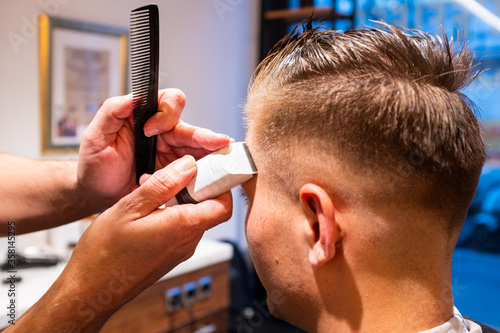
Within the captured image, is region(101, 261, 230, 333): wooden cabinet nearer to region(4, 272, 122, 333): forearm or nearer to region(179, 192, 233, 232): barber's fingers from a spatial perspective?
region(4, 272, 122, 333): forearm

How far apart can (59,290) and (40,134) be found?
1857 mm

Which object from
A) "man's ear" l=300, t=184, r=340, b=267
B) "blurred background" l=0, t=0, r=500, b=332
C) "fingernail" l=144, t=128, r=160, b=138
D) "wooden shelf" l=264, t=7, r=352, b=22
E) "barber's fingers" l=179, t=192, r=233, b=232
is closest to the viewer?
"man's ear" l=300, t=184, r=340, b=267

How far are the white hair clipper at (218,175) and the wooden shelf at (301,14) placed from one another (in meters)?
2.79

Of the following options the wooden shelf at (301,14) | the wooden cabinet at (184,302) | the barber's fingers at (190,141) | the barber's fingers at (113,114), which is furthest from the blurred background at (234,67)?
the barber's fingers at (113,114)

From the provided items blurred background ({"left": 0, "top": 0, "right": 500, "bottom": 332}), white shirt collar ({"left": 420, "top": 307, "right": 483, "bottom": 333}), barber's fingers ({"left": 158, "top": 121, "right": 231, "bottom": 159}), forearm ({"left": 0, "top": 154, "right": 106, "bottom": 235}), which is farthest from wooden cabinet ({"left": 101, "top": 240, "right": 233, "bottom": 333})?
white shirt collar ({"left": 420, "top": 307, "right": 483, "bottom": 333})

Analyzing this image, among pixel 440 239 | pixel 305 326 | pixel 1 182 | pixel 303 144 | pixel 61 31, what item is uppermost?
pixel 61 31

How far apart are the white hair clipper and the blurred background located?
1.29 meters

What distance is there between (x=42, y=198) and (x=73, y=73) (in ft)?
4.97

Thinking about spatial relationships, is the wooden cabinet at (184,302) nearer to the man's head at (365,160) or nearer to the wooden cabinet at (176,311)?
the wooden cabinet at (176,311)

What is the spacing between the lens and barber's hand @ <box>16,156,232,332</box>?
3.34ft

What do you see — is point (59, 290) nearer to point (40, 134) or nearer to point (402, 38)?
point (402, 38)

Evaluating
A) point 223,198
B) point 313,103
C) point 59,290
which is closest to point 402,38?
point 313,103

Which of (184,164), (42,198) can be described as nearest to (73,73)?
(42,198)

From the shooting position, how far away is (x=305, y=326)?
3.49 ft
